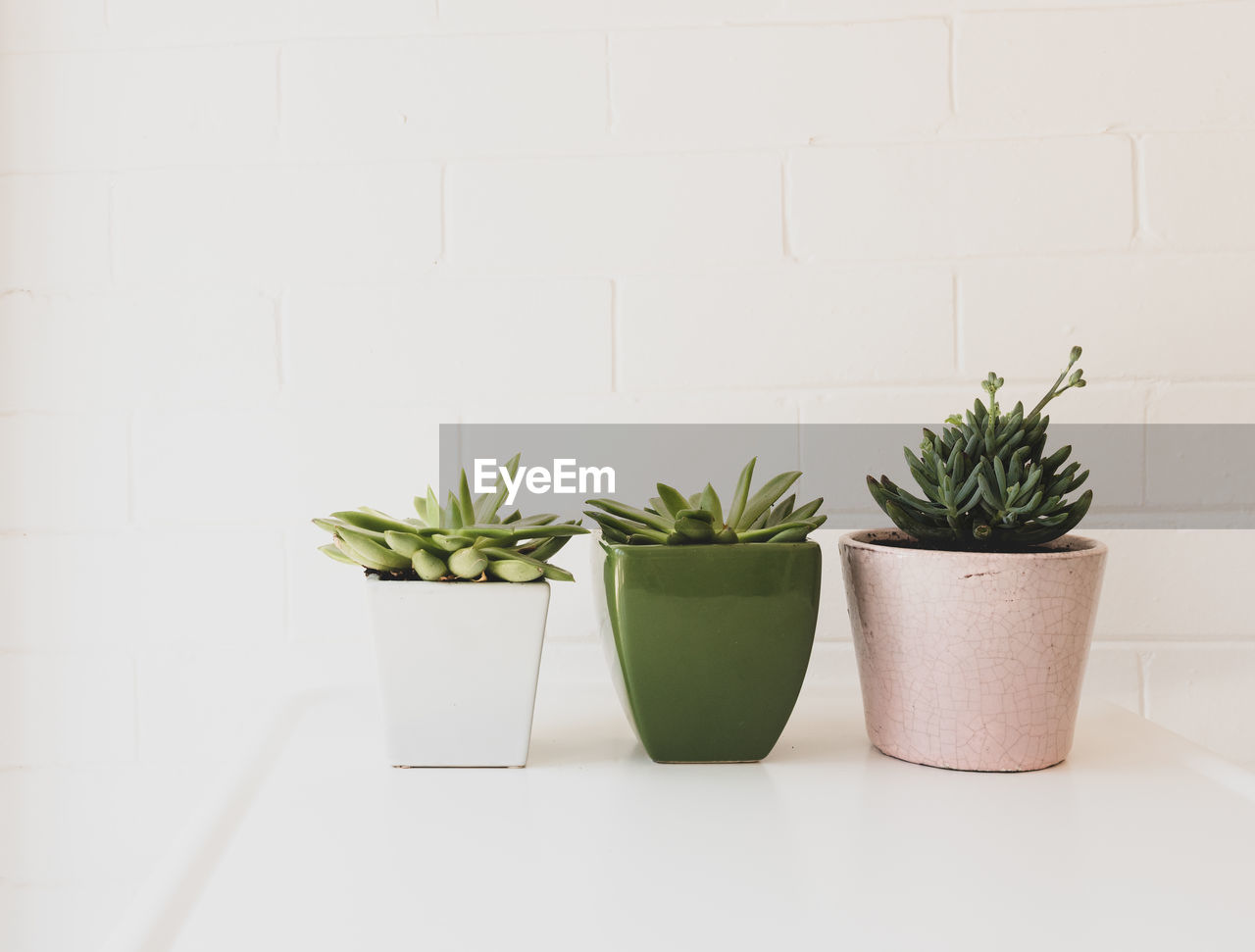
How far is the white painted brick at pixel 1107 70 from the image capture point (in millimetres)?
940

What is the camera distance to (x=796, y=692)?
707 millimetres

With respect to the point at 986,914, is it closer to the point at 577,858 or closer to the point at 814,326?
the point at 577,858

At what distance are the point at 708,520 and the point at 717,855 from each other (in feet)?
0.71

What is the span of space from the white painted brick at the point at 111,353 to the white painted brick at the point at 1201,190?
2.90 feet

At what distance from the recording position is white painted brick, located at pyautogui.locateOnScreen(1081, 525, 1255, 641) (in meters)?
0.95

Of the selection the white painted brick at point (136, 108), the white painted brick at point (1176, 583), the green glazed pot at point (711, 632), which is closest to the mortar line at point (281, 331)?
the white painted brick at point (136, 108)

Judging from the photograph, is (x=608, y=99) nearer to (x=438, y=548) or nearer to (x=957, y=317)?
(x=957, y=317)

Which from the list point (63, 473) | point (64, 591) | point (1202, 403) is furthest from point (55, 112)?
point (1202, 403)

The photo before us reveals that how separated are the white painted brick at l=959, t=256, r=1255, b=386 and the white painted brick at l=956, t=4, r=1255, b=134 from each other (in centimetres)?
13

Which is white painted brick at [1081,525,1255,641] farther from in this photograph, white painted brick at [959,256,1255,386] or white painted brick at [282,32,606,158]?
white painted brick at [282,32,606,158]

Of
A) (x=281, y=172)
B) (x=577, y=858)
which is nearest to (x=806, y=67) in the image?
(x=281, y=172)

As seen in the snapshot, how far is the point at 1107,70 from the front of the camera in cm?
94
